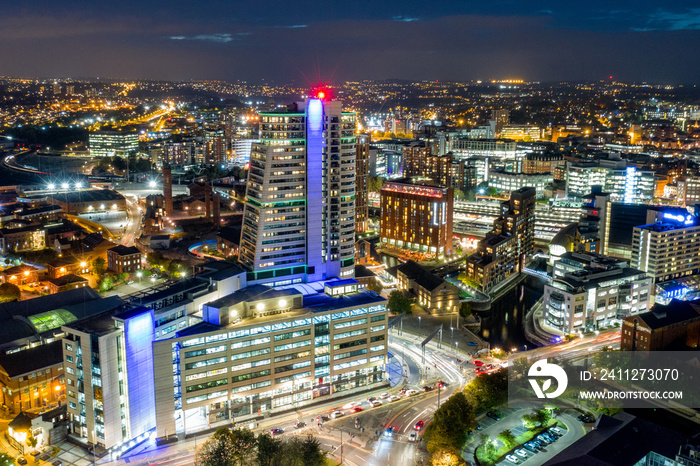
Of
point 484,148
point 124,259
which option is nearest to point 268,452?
point 124,259

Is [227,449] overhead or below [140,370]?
below

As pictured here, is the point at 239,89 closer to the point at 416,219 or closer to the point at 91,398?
the point at 416,219

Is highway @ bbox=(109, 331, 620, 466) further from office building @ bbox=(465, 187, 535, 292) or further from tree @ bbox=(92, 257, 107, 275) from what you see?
tree @ bbox=(92, 257, 107, 275)

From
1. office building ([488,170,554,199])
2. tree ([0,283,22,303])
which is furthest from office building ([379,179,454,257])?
tree ([0,283,22,303])

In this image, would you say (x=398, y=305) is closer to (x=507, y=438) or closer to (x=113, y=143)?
(x=507, y=438)

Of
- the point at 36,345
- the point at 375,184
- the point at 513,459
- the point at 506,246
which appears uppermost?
the point at 375,184

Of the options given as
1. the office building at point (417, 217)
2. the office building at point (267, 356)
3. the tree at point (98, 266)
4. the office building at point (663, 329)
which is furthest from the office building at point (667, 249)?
the tree at point (98, 266)
